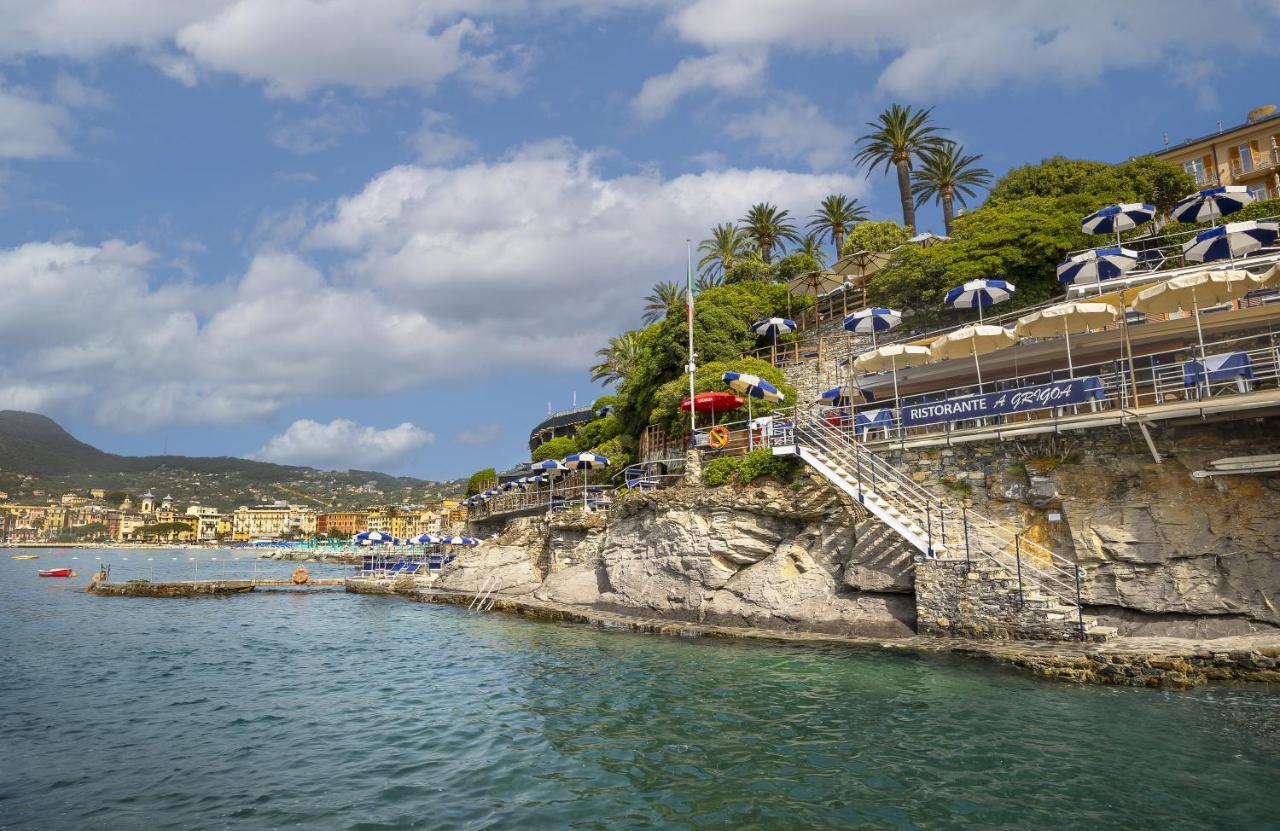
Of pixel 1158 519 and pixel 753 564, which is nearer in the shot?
pixel 1158 519

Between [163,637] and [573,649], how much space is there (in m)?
18.4

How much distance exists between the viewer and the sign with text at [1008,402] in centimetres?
2009

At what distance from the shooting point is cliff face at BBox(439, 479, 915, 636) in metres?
22.6

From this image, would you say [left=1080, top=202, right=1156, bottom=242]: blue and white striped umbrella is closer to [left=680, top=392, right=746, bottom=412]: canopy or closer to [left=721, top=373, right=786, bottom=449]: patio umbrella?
[left=721, top=373, right=786, bottom=449]: patio umbrella

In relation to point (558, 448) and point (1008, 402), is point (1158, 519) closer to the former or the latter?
point (1008, 402)

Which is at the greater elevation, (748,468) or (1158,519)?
(748,468)

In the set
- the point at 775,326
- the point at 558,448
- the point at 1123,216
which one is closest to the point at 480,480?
the point at 558,448

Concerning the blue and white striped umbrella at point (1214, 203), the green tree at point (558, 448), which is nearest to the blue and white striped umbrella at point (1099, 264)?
the blue and white striped umbrella at point (1214, 203)

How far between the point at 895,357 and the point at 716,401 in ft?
28.8

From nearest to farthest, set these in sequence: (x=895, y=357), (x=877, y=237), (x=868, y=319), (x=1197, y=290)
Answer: (x=1197, y=290) → (x=895, y=357) → (x=868, y=319) → (x=877, y=237)

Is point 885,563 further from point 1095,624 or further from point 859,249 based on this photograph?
point 859,249

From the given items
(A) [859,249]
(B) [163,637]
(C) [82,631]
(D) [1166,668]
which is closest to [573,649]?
(D) [1166,668]

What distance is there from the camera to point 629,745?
12633 mm

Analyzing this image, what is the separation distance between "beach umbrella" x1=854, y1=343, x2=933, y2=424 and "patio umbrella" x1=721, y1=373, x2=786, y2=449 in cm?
404
